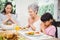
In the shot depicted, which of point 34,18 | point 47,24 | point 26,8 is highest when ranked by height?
point 26,8

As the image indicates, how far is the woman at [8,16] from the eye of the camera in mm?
3802

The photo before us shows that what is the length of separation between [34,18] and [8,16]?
0.64m

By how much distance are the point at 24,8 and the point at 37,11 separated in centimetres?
33

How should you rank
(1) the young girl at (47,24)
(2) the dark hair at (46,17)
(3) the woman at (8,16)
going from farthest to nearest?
(3) the woman at (8,16), (2) the dark hair at (46,17), (1) the young girl at (47,24)

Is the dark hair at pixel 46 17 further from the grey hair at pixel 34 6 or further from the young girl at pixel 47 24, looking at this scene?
the grey hair at pixel 34 6

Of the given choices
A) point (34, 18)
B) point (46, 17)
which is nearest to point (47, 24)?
point (46, 17)

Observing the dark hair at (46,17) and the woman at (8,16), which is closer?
the dark hair at (46,17)

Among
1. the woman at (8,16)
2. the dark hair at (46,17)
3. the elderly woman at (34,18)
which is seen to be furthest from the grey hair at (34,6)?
the woman at (8,16)

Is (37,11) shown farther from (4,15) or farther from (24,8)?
(4,15)

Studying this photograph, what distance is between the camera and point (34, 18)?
391 cm

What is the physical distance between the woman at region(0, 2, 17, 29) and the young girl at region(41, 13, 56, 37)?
2.30ft

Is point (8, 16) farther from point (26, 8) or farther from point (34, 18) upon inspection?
point (34, 18)

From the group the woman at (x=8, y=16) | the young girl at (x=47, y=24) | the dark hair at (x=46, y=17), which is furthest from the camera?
the woman at (x=8, y=16)

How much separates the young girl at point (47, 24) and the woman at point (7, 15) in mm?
734
